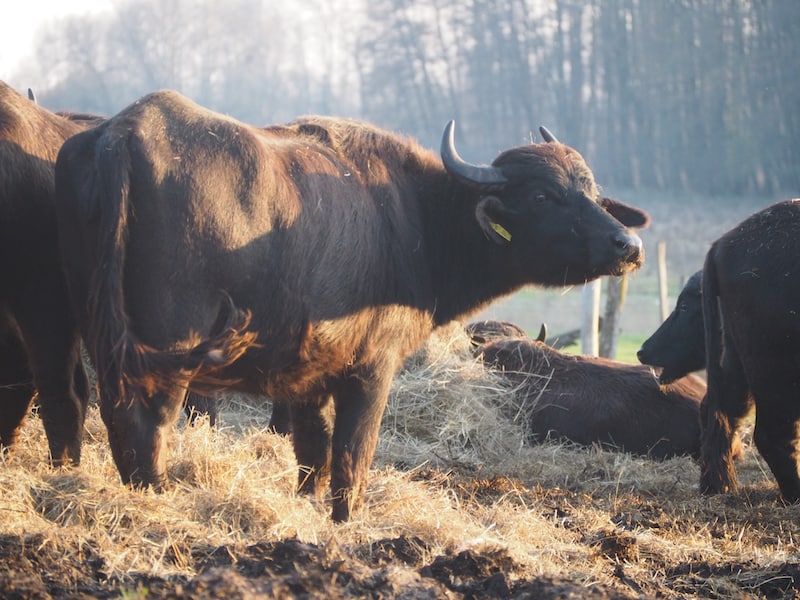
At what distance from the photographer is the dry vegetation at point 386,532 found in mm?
3670

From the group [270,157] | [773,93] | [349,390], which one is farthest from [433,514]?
[773,93]

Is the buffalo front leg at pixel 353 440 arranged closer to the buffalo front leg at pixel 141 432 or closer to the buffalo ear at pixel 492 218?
the buffalo front leg at pixel 141 432

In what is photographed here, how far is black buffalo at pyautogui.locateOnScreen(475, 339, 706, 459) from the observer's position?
30.5ft

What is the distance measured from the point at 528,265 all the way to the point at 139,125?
283 cm

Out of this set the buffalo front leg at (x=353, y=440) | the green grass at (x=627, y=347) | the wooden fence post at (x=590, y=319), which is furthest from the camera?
the green grass at (x=627, y=347)

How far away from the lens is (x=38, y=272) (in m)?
5.56

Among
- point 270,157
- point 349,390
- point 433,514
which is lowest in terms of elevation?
point 433,514

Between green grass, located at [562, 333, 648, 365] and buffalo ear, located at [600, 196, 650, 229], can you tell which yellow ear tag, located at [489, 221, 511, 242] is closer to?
buffalo ear, located at [600, 196, 650, 229]

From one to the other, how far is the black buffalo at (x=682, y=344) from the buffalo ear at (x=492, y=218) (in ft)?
11.9

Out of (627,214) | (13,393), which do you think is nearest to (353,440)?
(13,393)

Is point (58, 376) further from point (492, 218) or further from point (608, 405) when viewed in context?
point (608, 405)

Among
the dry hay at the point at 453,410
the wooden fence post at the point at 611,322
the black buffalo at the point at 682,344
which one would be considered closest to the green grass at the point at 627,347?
the wooden fence post at the point at 611,322

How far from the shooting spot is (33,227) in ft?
18.1

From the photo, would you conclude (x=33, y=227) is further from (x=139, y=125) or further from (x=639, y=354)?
(x=639, y=354)
